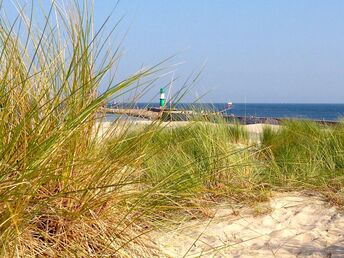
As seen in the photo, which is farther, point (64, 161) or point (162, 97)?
point (162, 97)

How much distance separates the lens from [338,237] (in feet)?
8.41

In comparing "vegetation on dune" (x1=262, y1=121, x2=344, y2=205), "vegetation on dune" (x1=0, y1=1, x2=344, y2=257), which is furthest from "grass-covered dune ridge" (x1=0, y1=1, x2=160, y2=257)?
"vegetation on dune" (x1=262, y1=121, x2=344, y2=205)

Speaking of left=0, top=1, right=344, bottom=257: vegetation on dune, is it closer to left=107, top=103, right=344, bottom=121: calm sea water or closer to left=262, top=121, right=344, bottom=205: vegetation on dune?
left=107, top=103, right=344, bottom=121: calm sea water

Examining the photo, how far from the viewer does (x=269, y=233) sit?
8.65 feet

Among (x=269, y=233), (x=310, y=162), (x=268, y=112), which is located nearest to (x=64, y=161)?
(x=269, y=233)

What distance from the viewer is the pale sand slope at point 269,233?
2324 mm

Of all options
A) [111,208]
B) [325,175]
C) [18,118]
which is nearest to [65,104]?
[18,118]

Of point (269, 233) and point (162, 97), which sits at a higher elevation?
point (162, 97)

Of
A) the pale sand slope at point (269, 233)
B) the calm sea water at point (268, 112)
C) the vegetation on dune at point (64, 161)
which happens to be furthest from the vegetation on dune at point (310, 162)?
the vegetation on dune at point (64, 161)

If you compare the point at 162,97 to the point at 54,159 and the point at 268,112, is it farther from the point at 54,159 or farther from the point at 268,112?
the point at 268,112

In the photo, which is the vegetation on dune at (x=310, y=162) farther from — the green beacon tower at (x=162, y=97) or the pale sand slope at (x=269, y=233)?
the green beacon tower at (x=162, y=97)

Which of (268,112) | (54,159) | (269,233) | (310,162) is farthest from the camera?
(268,112)

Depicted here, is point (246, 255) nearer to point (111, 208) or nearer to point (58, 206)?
point (111, 208)

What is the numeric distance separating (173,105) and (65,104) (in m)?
0.50
